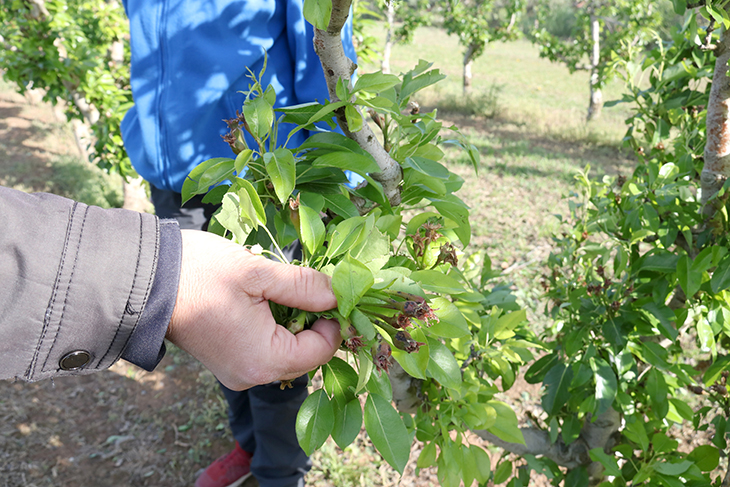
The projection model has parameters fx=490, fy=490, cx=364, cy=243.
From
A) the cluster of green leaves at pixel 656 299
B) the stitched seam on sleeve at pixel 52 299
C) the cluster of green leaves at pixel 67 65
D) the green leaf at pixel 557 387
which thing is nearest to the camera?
the stitched seam on sleeve at pixel 52 299

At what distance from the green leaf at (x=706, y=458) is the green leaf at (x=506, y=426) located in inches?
24.5

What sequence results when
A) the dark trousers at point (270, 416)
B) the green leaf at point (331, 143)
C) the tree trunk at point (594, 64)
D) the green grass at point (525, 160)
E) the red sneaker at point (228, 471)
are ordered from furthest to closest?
the tree trunk at point (594, 64) → the green grass at point (525, 160) → the red sneaker at point (228, 471) → the dark trousers at point (270, 416) → the green leaf at point (331, 143)

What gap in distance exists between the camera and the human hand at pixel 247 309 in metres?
0.85

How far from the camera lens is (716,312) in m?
1.44

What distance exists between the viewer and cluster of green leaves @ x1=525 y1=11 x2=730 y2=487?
56.4 inches

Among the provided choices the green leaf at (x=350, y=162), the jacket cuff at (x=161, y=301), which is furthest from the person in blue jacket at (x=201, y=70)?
the jacket cuff at (x=161, y=301)

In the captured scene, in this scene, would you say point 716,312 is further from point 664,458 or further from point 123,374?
point 123,374

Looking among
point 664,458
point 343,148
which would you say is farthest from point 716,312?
point 343,148

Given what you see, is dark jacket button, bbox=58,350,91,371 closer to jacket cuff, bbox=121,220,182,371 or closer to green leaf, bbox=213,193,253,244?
jacket cuff, bbox=121,220,182,371

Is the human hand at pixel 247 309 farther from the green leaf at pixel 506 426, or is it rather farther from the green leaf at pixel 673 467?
the green leaf at pixel 673 467

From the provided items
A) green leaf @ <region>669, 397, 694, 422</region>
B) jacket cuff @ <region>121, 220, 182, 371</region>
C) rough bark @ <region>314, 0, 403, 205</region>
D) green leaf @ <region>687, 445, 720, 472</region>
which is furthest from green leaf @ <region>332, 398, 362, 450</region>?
green leaf @ <region>669, 397, 694, 422</region>

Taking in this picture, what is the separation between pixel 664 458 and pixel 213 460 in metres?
2.26

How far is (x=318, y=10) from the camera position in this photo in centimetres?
81

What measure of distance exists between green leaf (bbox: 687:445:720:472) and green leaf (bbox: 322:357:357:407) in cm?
125
